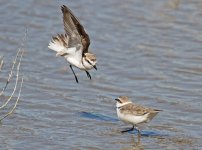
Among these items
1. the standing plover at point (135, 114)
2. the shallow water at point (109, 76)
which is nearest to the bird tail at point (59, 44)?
the shallow water at point (109, 76)

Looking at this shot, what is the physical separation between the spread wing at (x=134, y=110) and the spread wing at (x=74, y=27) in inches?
45.5

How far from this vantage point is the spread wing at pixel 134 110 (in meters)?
10.7

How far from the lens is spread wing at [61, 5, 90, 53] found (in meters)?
10.9

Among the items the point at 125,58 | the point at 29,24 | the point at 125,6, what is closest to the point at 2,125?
the point at 125,58

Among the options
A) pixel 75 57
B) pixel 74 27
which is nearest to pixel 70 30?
pixel 74 27

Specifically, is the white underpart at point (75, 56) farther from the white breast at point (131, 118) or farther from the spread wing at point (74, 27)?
the white breast at point (131, 118)

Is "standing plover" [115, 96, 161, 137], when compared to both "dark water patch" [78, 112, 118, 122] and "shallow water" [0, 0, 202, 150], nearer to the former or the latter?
"shallow water" [0, 0, 202, 150]

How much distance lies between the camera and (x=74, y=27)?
36.4 ft

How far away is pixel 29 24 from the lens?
1597 centimetres

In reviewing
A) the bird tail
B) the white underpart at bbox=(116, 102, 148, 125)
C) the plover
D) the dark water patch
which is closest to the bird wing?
the plover

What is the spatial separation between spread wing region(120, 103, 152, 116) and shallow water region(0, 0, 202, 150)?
1.06 ft

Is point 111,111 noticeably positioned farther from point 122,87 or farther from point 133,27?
point 133,27

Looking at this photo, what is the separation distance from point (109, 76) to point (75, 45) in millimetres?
1857

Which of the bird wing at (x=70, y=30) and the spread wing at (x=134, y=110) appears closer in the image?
the spread wing at (x=134, y=110)
